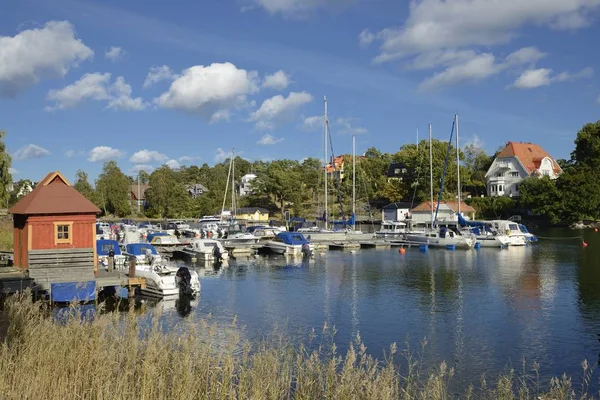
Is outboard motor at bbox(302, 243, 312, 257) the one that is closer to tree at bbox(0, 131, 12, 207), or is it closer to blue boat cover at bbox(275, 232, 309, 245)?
blue boat cover at bbox(275, 232, 309, 245)

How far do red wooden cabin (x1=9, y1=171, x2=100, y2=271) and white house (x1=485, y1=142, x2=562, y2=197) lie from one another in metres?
95.6

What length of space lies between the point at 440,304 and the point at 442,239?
3381cm

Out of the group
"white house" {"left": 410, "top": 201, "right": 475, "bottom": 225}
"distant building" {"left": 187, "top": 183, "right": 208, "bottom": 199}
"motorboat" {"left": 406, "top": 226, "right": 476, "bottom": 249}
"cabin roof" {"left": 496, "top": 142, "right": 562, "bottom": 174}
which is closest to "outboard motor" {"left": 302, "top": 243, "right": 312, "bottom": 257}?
"motorboat" {"left": 406, "top": 226, "right": 476, "bottom": 249}

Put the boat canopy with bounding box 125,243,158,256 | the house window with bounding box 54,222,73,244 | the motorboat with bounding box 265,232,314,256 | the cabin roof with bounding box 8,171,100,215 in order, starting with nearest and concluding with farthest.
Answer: the cabin roof with bounding box 8,171,100,215 → the house window with bounding box 54,222,73,244 → the boat canopy with bounding box 125,243,158,256 → the motorboat with bounding box 265,232,314,256

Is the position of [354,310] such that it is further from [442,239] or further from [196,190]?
[196,190]

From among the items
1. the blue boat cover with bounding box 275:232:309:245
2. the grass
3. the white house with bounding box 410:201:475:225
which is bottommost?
the grass

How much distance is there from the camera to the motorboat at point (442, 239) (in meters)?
60.8

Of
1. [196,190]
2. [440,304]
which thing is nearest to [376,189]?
[196,190]

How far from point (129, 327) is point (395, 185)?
331 feet

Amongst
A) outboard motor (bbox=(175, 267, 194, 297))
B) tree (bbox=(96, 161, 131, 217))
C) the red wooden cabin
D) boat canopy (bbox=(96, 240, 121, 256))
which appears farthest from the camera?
tree (bbox=(96, 161, 131, 217))

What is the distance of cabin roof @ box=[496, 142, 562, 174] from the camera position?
11044 centimetres

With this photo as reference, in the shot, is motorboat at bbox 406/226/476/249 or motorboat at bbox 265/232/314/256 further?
motorboat at bbox 406/226/476/249

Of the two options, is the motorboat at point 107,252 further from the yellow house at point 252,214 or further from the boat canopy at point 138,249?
the yellow house at point 252,214

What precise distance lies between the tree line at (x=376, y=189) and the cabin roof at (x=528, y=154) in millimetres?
4749
